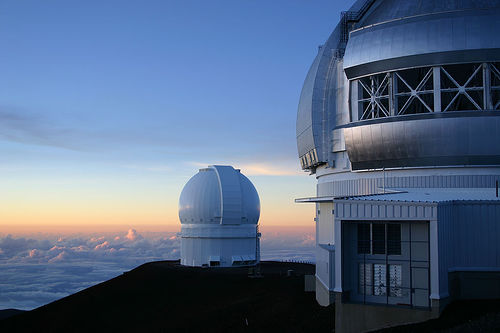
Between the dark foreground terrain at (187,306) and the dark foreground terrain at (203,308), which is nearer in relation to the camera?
the dark foreground terrain at (203,308)

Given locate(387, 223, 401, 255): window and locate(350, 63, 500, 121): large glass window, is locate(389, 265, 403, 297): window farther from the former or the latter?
locate(350, 63, 500, 121): large glass window

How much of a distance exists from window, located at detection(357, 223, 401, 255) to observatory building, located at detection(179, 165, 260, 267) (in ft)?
80.5

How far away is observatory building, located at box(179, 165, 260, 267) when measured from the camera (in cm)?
4144

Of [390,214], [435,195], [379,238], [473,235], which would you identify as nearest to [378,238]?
[379,238]

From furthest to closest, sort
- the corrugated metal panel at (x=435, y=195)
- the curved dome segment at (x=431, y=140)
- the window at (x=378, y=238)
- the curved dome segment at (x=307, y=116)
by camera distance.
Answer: the curved dome segment at (x=307, y=116) < the curved dome segment at (x=431, y=140) < the corrugated metal panel at (x=435, y=195) < the window at (x=378, y=238)

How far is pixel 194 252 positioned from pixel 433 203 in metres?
28.5

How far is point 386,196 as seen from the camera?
60.5 ft

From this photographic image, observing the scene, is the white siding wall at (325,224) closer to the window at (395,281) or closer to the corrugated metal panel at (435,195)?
the corrugated metal panel at (435,195)

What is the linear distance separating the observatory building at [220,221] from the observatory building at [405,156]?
13506 millimetres

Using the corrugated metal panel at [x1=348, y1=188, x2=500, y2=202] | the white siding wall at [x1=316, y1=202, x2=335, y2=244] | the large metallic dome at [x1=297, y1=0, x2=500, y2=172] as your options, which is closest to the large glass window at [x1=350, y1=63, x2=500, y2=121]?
the large metallic dome at [x1=297, y1=0, x2=500, y2=172]

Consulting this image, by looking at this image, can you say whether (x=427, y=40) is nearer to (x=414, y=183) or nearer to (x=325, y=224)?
(x=414, y=183)

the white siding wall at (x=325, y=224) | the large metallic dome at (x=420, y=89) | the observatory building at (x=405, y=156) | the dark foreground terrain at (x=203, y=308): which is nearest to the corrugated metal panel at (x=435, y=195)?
the observatory building at (x=405, y=156)

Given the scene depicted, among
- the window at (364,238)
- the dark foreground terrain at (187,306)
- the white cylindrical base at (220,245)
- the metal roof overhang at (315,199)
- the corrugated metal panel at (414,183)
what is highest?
the corrugated metal panel at (414,183)

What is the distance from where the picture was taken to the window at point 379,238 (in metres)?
16.7
